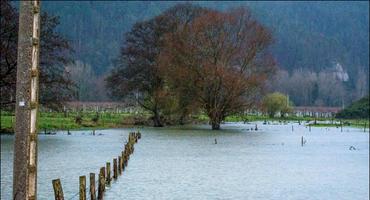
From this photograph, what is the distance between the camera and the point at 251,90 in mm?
70562

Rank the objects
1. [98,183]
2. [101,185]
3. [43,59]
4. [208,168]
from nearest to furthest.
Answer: [101,185]
[98,183]
[208,168]
[43,59]

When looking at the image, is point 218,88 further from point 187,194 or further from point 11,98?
point 187,194

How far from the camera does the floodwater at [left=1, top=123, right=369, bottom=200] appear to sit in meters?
24.3

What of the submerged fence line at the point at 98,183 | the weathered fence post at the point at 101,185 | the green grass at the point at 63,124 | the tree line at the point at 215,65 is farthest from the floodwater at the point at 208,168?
the tree line at the point at 215,65

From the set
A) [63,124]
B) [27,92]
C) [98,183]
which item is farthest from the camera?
[63,124]

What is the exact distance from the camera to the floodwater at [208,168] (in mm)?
24297

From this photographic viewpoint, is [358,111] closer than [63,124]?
No

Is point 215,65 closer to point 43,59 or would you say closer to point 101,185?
point 43,59

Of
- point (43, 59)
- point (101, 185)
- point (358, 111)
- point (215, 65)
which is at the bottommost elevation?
point (101, 185)

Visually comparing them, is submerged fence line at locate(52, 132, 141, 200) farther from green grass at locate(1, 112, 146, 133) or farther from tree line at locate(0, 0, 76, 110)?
green grass at locate(1, 112, 146, 133)

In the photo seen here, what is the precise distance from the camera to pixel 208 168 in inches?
1296

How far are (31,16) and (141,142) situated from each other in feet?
139

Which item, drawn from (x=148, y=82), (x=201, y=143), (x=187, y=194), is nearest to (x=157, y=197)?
(x=187, y=194)

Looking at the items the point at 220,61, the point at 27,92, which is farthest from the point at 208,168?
the point at 220,61
